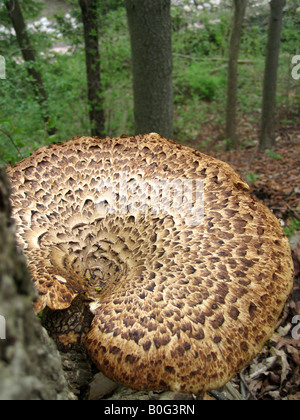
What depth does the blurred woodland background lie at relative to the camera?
486 centimetres

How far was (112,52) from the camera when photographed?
10492mm

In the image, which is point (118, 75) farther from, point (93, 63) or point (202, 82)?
point (202, 82)

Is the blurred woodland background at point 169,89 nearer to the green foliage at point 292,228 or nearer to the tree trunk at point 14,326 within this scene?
the green foliage at point 292,228

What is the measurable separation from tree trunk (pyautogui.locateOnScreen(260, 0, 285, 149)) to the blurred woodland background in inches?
1.4

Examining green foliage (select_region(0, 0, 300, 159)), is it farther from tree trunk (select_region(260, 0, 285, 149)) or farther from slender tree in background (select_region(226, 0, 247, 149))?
slender tree in background (select_region(226, 0, 247, 149))

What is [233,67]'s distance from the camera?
12617 mm

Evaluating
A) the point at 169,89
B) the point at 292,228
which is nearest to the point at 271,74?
the point at 169,89

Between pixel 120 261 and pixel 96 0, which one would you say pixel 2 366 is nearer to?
pixel 120 261

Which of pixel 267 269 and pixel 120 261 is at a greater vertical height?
pixel 267 269

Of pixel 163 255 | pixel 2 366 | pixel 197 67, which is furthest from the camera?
pixel 197 67

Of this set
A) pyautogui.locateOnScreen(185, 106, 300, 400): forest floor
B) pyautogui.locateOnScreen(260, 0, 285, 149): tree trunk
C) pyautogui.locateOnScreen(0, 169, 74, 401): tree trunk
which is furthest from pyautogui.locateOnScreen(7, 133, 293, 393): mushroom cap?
pyautogui.locateOnScreen(260, 0, 285, 149): tree trunk

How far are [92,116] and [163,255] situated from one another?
940 centimetres

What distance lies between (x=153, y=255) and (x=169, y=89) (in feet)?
14.5

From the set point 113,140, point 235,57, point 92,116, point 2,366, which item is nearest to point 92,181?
point 113,140
